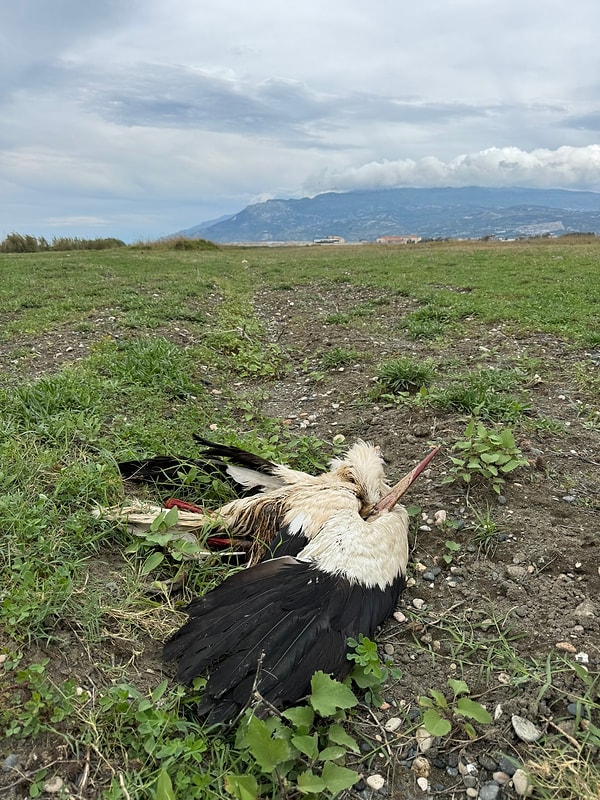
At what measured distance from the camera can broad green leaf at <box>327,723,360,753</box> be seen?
2.03 meters

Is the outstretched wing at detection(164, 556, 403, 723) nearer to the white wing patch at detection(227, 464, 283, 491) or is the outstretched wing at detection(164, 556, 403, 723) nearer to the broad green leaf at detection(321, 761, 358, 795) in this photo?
the broad green leaf at detection(321, 761, 358, 795)

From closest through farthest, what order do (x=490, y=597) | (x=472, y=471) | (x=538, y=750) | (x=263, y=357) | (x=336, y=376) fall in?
(x=538, y=750), (x=490, y=597), (x=472, y=471), (x=336, y=376), (x=263, y=357)

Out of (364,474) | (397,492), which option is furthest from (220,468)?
(397,492)

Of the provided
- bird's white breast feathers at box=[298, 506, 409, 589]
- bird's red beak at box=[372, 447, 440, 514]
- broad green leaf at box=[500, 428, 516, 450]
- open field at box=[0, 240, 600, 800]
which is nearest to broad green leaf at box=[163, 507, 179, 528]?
open field at box=[0, 240, 600, 800]

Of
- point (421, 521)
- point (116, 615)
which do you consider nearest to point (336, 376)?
point (421, 521)

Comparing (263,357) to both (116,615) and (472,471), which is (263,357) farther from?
(116,615)

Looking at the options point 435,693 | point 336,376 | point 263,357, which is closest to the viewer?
point 435,693

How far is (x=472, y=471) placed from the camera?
3734 mm

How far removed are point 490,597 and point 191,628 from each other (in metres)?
1.54

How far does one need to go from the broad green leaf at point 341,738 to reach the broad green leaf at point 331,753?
0.12 feet

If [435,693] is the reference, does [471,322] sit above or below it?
above

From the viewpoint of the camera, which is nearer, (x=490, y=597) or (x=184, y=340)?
(x=490, y=597)

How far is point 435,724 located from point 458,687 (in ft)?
0.77

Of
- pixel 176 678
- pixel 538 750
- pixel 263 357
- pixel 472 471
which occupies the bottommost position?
pixel 538 750
